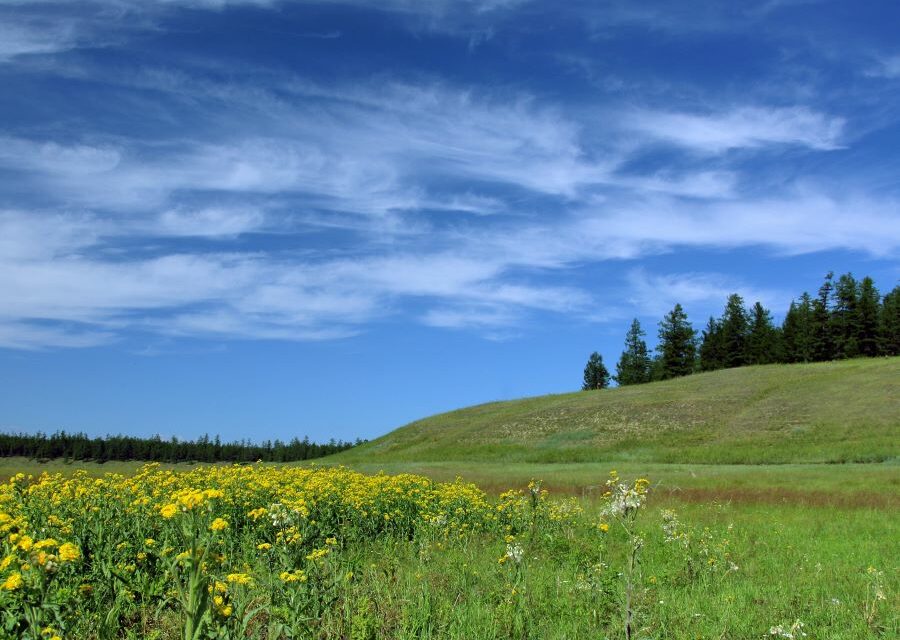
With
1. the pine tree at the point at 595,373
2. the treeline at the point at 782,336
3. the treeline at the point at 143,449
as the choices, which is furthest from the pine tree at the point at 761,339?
the treeline at the point at 143,449

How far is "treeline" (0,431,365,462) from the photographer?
445 feet

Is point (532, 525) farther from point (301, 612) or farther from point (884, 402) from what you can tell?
point (884, 402)

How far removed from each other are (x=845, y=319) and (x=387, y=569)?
101459 mm

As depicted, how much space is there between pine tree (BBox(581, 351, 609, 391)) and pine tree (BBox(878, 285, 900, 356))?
4857 cm

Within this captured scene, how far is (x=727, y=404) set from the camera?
62.9 m

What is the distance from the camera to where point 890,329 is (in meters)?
90.5

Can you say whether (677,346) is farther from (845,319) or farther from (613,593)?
(613,593)

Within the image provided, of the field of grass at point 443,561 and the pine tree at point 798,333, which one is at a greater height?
the pine tree at point 798,333

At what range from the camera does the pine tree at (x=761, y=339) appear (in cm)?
10100

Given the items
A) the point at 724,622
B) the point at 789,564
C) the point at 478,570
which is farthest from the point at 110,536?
the point at 789,564

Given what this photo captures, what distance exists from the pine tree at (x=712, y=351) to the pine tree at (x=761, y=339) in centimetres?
446

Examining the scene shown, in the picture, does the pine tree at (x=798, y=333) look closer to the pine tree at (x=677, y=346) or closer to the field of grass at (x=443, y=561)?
the pine tree at (x=677, y=346)

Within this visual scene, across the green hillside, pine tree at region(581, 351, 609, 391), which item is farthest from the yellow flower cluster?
pine tree at region(581, 351, 609, 391)

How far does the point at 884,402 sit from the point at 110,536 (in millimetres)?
61952
